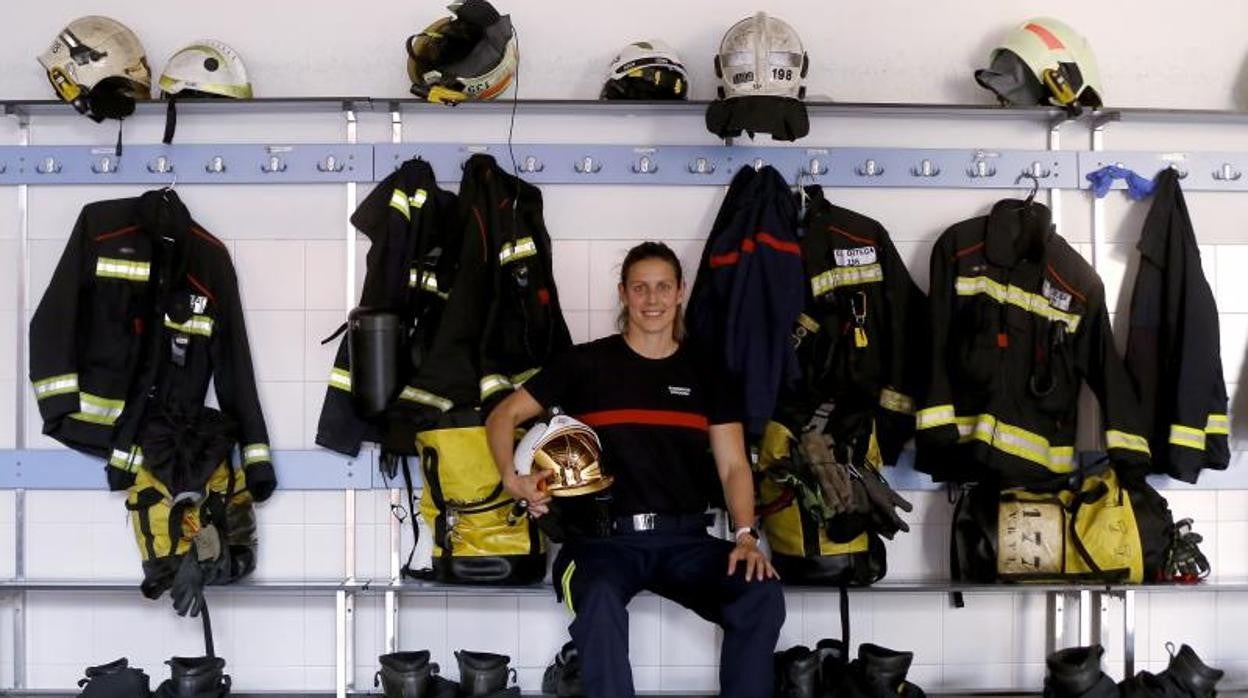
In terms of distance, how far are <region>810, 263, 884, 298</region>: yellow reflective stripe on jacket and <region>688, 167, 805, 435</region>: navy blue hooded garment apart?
0.32ft

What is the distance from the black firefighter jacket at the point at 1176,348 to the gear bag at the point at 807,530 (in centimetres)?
96

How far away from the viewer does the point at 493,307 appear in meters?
3.67

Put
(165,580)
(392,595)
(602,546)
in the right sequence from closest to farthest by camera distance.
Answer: (602,546), (165,580), (392,595)

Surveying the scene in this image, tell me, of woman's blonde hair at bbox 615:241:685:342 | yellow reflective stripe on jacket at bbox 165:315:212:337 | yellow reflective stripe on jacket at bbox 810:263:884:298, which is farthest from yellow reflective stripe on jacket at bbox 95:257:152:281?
yellow reflective stripe on jacket at bbox 810:263:884:298

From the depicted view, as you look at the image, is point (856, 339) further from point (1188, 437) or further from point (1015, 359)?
point (1188, 437)

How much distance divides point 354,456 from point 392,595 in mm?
487

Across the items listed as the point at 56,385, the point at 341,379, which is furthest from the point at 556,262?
the point at 56,385

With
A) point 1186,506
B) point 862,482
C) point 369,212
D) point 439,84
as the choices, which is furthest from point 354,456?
point 1186,506

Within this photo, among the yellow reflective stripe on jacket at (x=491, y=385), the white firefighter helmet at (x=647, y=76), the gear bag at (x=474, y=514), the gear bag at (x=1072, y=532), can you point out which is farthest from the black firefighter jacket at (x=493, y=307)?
the gear bag at (x=1072, y=532)

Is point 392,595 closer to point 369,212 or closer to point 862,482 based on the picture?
point 369,212

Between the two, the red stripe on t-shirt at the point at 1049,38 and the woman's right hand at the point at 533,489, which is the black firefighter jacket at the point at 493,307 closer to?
the woman's right hand at the point at 533,489

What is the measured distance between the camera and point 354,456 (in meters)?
3.88

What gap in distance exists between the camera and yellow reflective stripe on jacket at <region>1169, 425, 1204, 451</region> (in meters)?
3.65

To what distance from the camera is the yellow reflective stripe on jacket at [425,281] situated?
373 cm
